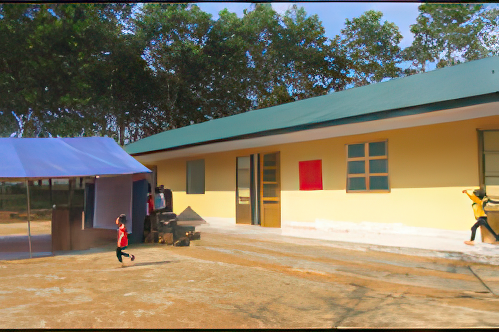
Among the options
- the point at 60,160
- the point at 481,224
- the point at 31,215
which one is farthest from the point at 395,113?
the point at 31,215

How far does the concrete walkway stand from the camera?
8.43 m

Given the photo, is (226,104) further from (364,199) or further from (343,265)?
(343,265)

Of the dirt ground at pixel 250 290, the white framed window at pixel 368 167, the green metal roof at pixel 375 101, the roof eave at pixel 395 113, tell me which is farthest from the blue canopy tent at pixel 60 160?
the white framed window at pixel 368 167

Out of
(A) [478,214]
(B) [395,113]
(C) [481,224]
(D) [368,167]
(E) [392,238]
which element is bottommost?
(E) [392,238]

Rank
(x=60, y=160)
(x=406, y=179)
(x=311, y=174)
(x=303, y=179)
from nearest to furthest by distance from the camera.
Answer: (x=406, y=179) < (x=60, y=160) < (x=311, y=174) < (x=303, y=179)

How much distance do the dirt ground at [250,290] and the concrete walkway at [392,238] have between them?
1.19 feet

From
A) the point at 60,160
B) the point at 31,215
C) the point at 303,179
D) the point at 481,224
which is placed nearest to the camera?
the point at 481,224

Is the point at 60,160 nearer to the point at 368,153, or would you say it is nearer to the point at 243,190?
the point at 243,190

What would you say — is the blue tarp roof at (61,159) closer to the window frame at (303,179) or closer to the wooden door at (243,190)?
the window frame at (303,179)

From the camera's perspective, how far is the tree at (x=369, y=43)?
2423 centimetres

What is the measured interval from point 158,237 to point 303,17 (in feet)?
54.0

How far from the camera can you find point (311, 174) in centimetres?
1222

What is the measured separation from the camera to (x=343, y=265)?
324 inches

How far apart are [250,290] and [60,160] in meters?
6.30
